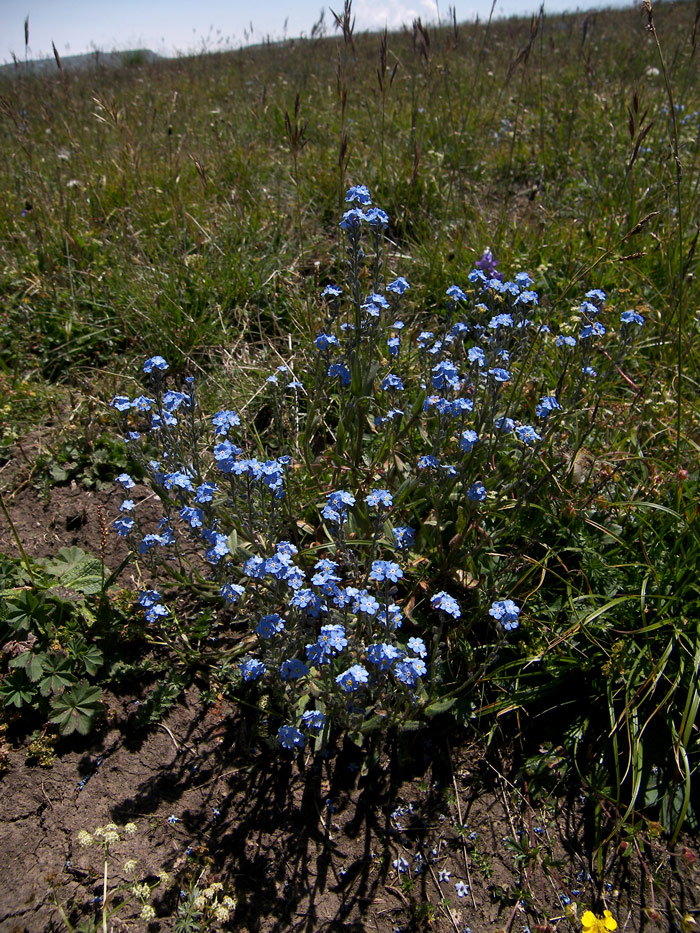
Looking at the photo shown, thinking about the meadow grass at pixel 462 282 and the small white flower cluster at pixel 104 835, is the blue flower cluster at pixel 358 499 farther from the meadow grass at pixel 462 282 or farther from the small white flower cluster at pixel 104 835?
the small white flower cluster at pixel 104 835

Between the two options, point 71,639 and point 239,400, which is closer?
point 71,639

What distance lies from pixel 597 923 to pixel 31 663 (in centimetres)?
229

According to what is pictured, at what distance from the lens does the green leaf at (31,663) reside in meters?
2.29

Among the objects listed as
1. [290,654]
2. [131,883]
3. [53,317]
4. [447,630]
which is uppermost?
[53,317]

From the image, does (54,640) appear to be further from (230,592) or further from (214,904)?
(214,904)

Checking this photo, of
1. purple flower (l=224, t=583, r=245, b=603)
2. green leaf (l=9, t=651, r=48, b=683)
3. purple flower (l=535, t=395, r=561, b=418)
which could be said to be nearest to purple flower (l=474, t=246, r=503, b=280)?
purple flower (l=535, t=395, r=561, b=418)

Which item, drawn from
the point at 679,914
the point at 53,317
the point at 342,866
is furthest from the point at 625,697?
the point at 53,317

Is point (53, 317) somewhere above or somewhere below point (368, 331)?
below

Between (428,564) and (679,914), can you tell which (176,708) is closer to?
(428,564)

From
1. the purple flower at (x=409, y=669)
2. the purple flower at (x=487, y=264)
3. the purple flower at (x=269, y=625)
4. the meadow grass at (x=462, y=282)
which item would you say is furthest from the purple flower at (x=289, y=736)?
the purple flower at (x=487, y=264)

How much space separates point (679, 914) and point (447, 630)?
126 cm

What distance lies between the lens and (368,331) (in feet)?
9.02

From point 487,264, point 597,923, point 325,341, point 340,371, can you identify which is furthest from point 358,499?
point 487,264

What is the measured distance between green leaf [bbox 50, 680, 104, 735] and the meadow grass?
0.90 m
